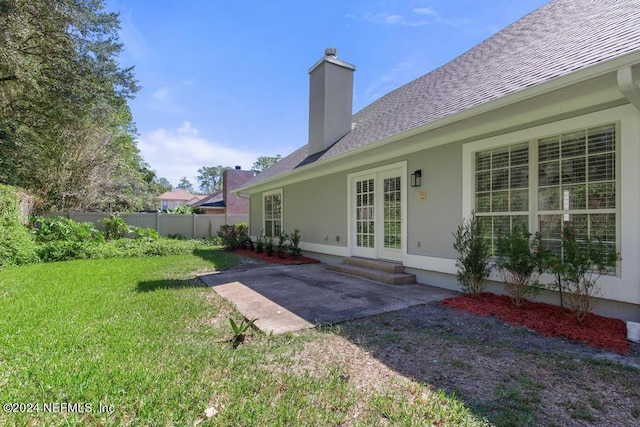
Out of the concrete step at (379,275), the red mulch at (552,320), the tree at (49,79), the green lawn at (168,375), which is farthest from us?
the tree at (49,79)

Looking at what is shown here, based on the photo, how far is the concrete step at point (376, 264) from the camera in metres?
6.36

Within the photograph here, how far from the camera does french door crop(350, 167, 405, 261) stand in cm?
664

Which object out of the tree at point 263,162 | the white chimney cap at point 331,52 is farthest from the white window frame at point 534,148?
the tree at point 263,162

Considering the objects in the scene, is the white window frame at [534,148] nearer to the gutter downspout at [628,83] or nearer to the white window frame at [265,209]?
the gutter downspout at [628,83]

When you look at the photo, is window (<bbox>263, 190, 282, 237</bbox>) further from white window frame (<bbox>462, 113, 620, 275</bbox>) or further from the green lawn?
white window frame (<bbox>462, 113, 620, 275</bbox>)

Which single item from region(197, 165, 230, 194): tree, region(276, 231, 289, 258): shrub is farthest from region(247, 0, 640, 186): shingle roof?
region(197, 165, 230, 194): tree

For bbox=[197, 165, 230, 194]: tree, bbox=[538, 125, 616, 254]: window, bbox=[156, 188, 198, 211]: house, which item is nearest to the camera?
bbox=[538, 125, 616, 254]: window

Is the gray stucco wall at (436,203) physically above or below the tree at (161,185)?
below

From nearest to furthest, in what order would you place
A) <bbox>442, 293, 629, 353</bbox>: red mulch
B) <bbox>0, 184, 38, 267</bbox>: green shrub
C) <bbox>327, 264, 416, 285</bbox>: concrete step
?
<bbox>442, 293, 629, 353</bbox>: red mulch → <bbox>327, 264, 416, 285</bbox>: concrete step → <bbox>0, 184, 38, 267</bbox>: green shrub

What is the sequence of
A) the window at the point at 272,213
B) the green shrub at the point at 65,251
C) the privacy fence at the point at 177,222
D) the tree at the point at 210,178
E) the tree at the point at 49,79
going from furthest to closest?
the tree at the point at 210,178
the privacy fence at the point at 177,222
the window at the point at 272,213
the green shrub at the point at 65,251
the tree at the point at 49,79

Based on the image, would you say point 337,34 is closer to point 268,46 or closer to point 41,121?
point 268,46

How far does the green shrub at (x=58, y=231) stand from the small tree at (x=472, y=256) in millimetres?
12346

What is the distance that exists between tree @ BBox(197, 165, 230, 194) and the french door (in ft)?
252

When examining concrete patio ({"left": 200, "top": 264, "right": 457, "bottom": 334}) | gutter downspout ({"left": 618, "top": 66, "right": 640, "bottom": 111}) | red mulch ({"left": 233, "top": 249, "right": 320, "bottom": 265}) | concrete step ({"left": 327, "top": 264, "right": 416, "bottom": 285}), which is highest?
gutter downspout ({"left": 618, "top": 66, "right": 640, "bottom": 111})
